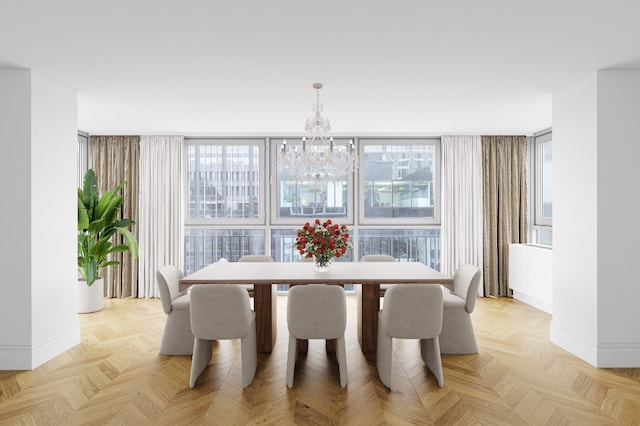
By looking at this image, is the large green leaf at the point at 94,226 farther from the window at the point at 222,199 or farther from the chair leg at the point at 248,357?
the chair leg at the point at 248,357

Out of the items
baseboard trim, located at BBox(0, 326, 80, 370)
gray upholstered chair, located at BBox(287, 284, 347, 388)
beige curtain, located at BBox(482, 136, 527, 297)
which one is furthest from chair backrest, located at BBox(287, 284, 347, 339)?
beige curtain, located at BBox(482, 136, 527, 297)

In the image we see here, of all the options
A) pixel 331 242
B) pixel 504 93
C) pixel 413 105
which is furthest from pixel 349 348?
pixel 504 93

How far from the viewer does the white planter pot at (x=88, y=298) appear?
207 inches

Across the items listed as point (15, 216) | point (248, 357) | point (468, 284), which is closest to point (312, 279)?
point (248, 357)

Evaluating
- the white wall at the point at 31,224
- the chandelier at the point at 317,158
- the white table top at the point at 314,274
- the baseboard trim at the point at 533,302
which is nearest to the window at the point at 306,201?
the white table top at the point at 314,274

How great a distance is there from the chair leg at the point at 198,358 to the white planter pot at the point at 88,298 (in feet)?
9.47

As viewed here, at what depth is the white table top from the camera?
3.31 meters

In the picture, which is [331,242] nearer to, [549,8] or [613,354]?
[549,8]

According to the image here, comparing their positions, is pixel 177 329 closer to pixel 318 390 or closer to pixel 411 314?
pixel 318 390

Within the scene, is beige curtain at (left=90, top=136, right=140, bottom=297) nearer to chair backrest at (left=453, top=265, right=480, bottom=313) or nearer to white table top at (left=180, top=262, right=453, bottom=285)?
white table top at (left=180, top=262, right=453, bottom=285)

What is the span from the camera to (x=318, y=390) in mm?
2963

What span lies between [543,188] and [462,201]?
1254 millimetres

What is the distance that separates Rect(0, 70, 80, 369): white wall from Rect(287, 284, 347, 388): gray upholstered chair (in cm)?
238

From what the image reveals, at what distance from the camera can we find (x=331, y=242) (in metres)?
3.72
